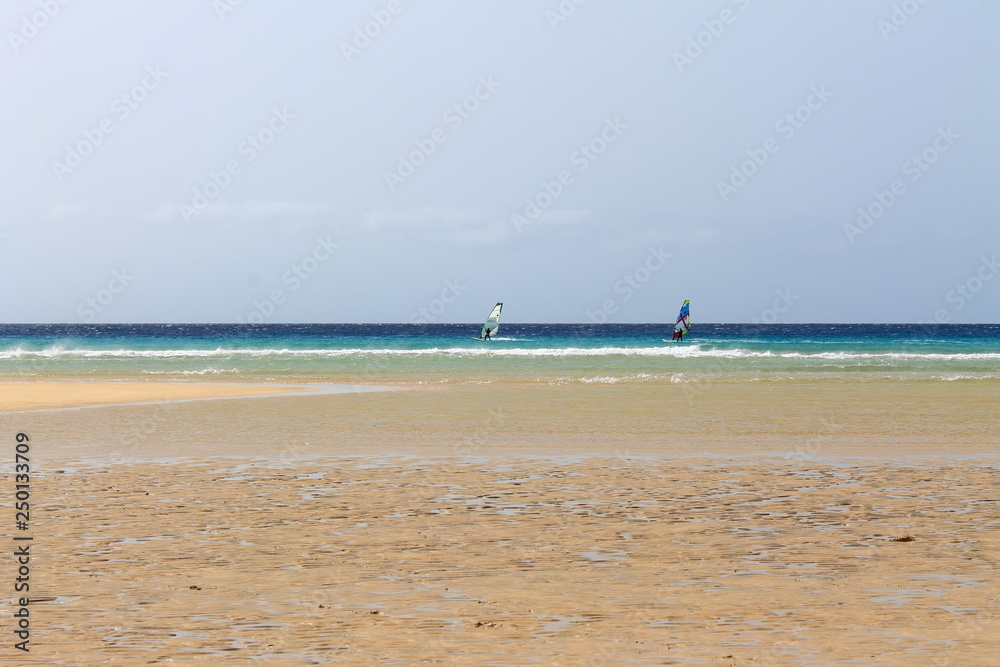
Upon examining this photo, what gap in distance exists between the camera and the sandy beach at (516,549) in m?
5.61

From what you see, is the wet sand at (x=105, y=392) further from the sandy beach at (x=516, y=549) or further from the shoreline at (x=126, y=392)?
the sandy beach at (x=516, y=549)

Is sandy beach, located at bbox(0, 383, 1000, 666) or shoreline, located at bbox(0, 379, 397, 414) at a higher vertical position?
sandy beach, located at bbox(0, 383, 1000, 666)

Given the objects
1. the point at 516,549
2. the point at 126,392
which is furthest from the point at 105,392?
the point at 516,549

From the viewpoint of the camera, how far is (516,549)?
7988 millimetres

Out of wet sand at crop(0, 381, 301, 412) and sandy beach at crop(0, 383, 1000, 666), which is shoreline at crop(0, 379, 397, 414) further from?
sandy beach at crop(0, 383, 1000, 666)

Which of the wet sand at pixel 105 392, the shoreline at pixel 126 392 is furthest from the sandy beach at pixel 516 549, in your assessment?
the wet sand at pixel 105 392

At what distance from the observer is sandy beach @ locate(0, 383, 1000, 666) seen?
5609 millimetres

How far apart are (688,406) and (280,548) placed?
641 inches

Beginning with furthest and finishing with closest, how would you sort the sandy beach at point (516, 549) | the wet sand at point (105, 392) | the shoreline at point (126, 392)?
1. the wet sand at point (105, 392)
2. the shoreline at point (126, 392)
3. the sandy beach at point (516, 549)

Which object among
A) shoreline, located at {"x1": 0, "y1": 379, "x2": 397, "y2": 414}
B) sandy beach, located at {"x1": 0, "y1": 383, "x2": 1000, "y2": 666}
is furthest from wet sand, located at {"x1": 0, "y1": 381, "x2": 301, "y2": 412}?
sandy beach, located at {"x1": 0, "y1": 383, "x2": 1000, "y2": 666}

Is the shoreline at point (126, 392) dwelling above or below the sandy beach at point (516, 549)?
below

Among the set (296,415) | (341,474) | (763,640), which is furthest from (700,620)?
(296,415)

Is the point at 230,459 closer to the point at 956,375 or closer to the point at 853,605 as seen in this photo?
the point at 853,605

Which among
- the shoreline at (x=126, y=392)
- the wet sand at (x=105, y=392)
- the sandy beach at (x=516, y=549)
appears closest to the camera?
the sandy beach at (x=516, y=549)
